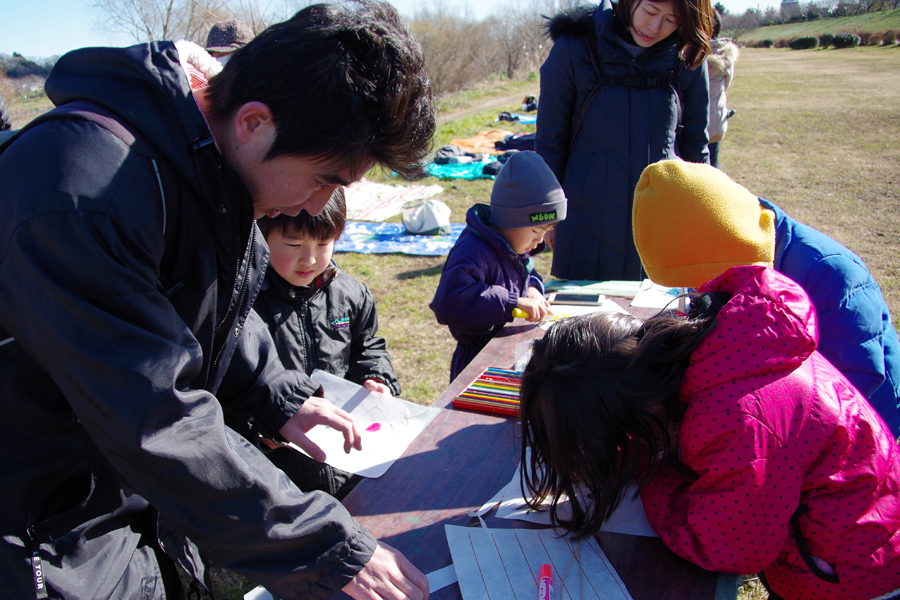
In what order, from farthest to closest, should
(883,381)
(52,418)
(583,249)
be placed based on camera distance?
(583,249)
(883,381)
(52,418)

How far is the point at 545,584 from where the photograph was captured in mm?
1048

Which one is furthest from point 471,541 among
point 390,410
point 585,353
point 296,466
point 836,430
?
point 296,466

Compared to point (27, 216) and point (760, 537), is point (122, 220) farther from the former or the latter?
point (760, 537)

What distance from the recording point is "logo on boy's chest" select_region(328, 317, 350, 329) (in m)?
2.14

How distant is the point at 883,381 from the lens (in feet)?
4.93

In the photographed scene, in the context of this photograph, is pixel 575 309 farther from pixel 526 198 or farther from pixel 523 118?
pixel 523 118

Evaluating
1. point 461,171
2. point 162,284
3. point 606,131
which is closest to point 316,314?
point 162,284

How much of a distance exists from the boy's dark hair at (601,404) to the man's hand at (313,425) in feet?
1.42

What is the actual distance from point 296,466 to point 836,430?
5.02 feet

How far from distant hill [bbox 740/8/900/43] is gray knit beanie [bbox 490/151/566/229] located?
36.0 meters

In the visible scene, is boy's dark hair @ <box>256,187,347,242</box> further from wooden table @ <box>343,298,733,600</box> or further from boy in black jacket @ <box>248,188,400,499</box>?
wooden table @ <box>343,298,733,600</box>

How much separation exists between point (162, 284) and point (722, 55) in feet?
17.5

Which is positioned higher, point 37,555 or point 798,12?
point 798,12

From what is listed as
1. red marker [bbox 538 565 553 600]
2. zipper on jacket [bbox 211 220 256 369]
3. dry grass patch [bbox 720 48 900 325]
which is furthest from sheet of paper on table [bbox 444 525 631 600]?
dry grass patch [bbox 720 48 900 325]
